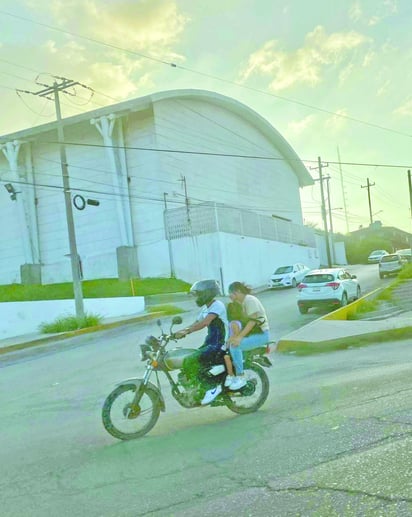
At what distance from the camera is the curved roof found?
37.7 metres

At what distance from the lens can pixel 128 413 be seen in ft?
20.9

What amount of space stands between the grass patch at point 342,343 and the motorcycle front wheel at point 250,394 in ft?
19.0

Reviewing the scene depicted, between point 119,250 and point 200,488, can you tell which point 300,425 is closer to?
point 200,488

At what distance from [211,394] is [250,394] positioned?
0.60m

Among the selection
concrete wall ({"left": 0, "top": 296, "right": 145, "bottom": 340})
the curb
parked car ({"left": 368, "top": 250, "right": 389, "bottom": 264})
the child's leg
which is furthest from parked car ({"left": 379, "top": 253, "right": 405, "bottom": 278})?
the child's leg

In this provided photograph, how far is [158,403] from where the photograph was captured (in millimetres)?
6566

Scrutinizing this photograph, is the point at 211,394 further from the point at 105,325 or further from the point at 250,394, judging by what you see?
the point at 105,325

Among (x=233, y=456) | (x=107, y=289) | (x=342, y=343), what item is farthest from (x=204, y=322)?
(x=107, y=289)

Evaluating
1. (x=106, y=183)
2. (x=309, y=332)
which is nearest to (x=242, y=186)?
(x=106, y=183)

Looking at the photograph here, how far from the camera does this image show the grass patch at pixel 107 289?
3120 cm

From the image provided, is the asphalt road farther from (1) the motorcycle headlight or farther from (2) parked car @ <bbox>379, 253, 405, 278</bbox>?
(2) parked car @ <bbox>379, 253, 405, 278</bbox>

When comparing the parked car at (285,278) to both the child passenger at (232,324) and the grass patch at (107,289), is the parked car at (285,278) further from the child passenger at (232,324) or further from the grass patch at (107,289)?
the child passenger at (232,324)

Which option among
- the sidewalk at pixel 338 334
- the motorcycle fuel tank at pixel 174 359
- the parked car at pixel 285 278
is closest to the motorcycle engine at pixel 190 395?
the motorcycle fuel tank at pixel 174 359

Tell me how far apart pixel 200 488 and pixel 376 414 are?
2.47 meters
